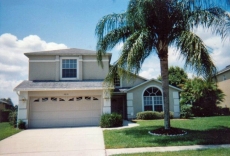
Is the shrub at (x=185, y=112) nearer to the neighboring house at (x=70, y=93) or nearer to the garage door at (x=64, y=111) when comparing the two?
the neighboring house at (x=70, y=93)

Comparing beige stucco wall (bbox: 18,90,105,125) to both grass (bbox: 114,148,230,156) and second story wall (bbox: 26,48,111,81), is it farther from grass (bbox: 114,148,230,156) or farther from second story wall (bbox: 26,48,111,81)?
grass (bbox: 114,148,230,156)

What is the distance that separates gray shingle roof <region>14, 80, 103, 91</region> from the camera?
53.8 feet

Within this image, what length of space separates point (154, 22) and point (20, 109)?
1199cm

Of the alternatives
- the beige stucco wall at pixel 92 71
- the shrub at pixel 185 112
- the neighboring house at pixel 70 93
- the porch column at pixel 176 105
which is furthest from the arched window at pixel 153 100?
the beige stucco wall at pixel 92 71

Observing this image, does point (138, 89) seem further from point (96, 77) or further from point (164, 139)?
point (164, 139)

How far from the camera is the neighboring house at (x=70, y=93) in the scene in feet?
54.7

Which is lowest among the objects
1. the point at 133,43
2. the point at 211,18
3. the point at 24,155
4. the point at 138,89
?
the point at 24,155

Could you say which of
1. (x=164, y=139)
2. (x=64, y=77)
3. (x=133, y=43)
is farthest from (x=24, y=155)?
(x=64, y=77)

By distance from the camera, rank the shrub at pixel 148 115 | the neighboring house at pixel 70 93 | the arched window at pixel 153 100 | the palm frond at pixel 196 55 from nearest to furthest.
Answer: the palm frond at pixel 196 55
the neighboring house at pixel 70 93
the shrub at pixel 148 115
the arched window at pixel 153 100

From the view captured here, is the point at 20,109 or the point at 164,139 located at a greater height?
the point at 20,109

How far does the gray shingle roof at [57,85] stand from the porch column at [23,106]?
52cm

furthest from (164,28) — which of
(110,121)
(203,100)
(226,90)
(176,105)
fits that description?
(226,90)

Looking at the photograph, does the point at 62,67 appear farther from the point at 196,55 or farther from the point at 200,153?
the point at 200,153

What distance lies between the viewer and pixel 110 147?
8.59m
